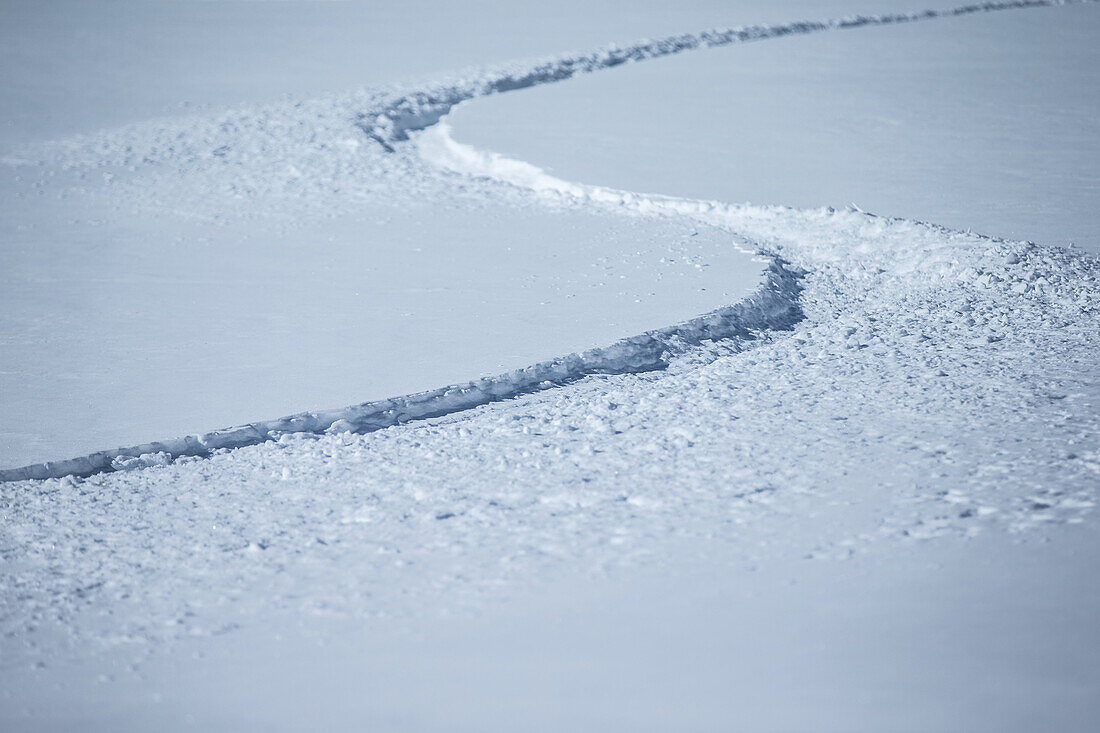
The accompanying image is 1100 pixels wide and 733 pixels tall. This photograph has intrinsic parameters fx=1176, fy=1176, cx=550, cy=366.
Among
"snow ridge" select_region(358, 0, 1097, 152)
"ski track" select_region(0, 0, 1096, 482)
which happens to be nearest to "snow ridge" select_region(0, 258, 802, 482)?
"ski track" select_region(0, 0, 1096, 482)

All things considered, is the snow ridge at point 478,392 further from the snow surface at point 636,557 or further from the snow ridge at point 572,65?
the snow ridge at point 572,65

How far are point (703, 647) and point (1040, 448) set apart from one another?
826 mm

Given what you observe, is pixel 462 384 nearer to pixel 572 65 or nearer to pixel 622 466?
pixel 622 466

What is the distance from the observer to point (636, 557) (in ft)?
5.81

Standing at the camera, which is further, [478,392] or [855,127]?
[855,127]

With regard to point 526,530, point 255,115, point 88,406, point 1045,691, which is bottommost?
point 1045,691

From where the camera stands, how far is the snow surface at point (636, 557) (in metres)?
1.46

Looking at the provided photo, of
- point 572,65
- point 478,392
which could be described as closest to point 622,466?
point 478,392

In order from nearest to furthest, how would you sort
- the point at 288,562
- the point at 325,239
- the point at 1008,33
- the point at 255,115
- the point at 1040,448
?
1. the point at 288,562
2. the point at 1040,448
3. the point at 325,239
4. the point at 255,115
5. the point at 1008,33

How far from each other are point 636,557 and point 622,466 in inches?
11.9

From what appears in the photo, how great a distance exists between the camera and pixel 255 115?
201 inches

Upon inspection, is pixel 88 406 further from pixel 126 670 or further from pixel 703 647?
pixel 703 647

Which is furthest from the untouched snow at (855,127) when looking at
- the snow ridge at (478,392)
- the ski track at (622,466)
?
the snow ridge at (478,392)

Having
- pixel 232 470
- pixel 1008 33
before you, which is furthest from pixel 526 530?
pixel 1008 33
